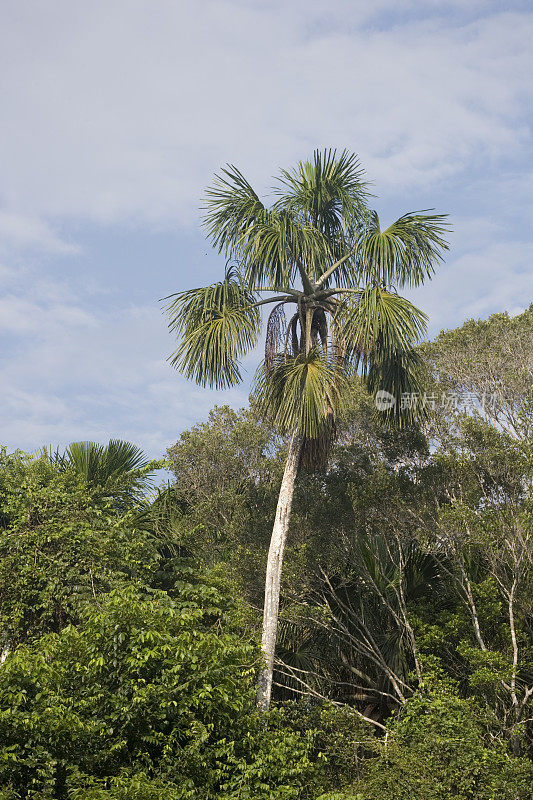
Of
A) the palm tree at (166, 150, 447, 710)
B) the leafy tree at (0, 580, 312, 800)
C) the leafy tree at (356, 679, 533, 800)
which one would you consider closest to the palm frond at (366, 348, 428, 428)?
the palm tree at (166, 150, 447, 710)

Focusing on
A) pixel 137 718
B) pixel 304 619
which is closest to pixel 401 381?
pixel 304 619

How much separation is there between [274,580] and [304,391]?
9.45ft

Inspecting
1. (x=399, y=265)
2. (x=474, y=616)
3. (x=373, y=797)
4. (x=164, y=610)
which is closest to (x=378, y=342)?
(x=399, y=265)

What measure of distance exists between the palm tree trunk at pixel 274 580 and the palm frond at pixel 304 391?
524 millimetres

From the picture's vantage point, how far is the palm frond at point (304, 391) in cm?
1232

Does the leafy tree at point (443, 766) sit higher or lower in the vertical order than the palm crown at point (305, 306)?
lower

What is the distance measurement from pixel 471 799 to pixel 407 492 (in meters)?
5.58

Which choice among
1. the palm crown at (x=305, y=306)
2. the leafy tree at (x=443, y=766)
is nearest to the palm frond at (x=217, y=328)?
the palm crown at (x=305, y=306)

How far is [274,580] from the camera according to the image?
40.6 ft

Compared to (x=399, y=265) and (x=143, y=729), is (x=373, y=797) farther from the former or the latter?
(x=399, y=265)

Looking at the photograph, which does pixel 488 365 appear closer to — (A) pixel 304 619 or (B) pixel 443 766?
(A) pixel 304 619

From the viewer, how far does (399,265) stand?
44.2 feet

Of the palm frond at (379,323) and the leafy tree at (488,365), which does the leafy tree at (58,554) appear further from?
the leafy tree at (488,365)

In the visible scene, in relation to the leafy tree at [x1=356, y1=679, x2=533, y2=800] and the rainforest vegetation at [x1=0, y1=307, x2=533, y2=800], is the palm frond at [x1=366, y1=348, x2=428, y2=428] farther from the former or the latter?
the leafy tree at [x1=356, y1=679, x2=533, y2=800]
